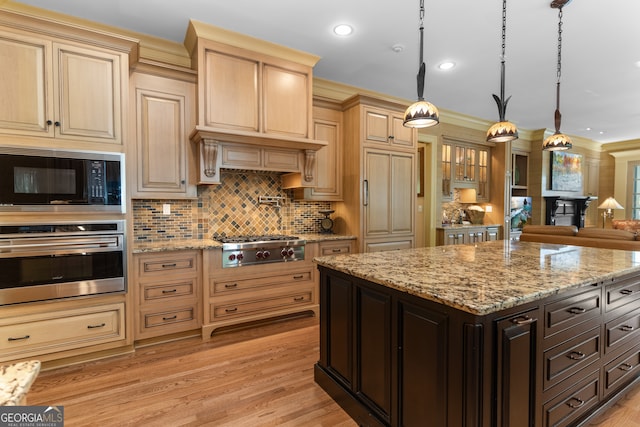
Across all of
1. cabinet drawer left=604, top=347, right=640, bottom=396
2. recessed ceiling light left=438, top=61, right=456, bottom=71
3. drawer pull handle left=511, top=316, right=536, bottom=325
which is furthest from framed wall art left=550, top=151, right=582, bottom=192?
drawer pull handle left=511, top=316, right=536, bottom=325

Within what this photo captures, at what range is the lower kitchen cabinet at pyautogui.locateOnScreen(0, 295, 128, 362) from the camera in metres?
2.23

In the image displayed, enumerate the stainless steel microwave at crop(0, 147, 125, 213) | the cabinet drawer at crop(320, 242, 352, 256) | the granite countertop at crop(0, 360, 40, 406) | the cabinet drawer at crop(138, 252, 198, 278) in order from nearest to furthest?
the granite countertop at crop(0, 360, 40, 406), the stainless steel microwave at crop(0, 147, 125, 213), the cabinet drawer at crop(138, 252, 198, 278), the cabinet drawer at crop(320, 242, 352, 256)

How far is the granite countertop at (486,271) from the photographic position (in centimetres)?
126

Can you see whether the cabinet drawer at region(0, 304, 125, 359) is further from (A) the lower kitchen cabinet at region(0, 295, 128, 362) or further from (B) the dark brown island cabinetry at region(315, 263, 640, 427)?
(B) the dark brown island cabinetry at region(315, 263, 640, 427)

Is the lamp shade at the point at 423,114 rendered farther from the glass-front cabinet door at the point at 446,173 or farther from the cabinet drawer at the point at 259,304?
the glass-front cabinet door at the point at 446,173

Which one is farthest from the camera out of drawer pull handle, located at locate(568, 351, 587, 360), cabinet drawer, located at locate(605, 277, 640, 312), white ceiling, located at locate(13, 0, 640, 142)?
white ceiling, located at locate(13, 0, 640, 142)

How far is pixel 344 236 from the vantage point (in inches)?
144

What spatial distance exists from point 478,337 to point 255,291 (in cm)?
230

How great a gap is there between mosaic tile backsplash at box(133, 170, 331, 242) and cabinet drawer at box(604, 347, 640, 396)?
293cm

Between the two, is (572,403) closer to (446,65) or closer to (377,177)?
(377,177)

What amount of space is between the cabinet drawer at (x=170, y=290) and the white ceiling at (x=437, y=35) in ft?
7.53

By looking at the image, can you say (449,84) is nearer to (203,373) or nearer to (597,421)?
(597,421)

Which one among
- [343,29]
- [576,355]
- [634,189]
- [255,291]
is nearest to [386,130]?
[343,29]

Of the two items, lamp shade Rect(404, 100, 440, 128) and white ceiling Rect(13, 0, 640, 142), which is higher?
white ceiling Rect(13, 0, 640, 142)
